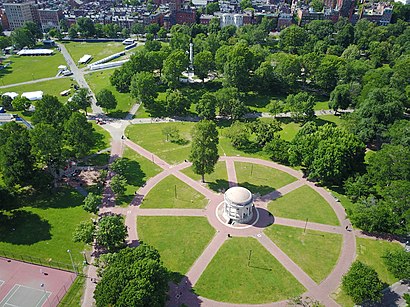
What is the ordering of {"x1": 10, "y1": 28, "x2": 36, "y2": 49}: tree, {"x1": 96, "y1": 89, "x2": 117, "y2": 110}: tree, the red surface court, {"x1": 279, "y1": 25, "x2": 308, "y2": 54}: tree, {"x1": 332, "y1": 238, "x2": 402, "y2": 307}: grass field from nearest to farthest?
the red surface court < {"x1": 332, "y1": 238, "x2": 402, "y2": 307}: grass field < {"x1": 96, "y1": 89, "x2": 117, "y2": 110}: tree < {"x1": 279, "y1": 25, "x2": 308, "y2": 54}: tree < {"x1": 10, "y1": 28, "x2": 36, "y2": 49}: tree

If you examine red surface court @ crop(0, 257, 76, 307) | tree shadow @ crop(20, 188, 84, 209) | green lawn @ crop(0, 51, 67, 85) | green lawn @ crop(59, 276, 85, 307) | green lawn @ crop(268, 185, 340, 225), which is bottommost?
green lawn @ crop(59, 276, 85, 307)

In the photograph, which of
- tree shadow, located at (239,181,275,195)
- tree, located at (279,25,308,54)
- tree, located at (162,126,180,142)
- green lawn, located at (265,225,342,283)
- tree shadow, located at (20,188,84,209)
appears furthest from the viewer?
tree, located at (279,25,308,54)

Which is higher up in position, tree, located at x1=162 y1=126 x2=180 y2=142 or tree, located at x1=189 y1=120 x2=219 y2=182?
tree, located at x1=189 y1=120 x2=219 y2=182

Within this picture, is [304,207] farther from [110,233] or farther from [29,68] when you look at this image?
[29,68]

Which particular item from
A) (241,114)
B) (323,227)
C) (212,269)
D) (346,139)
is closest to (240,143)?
(241,114)

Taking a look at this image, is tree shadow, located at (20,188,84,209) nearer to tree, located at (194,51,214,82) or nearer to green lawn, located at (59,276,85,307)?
green lawn, located at (59,276,85,307)

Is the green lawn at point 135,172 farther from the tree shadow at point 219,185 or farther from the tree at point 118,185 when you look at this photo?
the tree shadow at point 219,185

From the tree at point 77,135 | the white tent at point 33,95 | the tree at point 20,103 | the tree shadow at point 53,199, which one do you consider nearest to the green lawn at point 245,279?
the tree shadow at point 53,199

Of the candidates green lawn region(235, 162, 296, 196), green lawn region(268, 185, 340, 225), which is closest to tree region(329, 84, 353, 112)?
green lawn region(235, 162, 296, 196)
